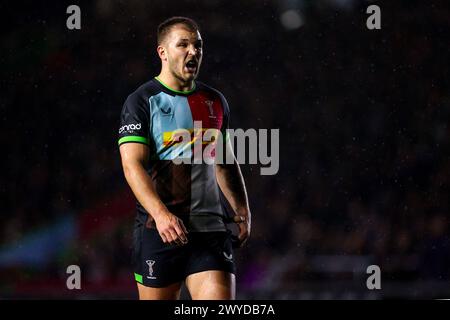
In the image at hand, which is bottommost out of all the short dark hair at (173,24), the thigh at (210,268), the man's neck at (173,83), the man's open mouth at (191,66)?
the thigh at (210,268)

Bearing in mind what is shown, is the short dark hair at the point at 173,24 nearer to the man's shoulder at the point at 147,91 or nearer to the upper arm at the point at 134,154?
the man's shoulder at the point at 147,91

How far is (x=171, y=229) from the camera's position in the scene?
9.29 feet

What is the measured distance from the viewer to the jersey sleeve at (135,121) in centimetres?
305

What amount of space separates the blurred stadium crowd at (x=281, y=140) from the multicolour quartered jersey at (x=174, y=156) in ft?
13.0

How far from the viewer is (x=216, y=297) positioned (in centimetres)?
300

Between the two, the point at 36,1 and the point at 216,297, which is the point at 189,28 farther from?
the point at 36,1

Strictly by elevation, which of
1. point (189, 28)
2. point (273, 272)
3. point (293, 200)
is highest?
point (189, 28)

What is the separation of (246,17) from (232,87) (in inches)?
29.6

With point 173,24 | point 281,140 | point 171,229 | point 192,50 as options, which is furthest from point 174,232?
point 281,140

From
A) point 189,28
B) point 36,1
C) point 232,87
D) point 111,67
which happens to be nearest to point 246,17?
point 232,87

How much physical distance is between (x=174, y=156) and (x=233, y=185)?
334mm

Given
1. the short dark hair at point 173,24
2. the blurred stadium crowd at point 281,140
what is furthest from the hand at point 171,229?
the blurred stadium crowd at point 281,140

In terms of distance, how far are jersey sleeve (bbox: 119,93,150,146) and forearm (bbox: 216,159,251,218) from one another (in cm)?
39
